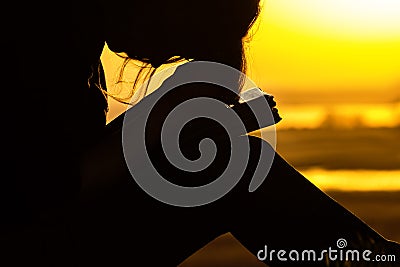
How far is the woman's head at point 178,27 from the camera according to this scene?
5.81 ft

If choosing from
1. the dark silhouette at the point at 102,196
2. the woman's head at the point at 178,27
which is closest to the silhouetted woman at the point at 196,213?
the dark silhouette at the point at 102,196

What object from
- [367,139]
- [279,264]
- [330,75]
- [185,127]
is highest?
[330,75]

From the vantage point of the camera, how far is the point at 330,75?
404 inches

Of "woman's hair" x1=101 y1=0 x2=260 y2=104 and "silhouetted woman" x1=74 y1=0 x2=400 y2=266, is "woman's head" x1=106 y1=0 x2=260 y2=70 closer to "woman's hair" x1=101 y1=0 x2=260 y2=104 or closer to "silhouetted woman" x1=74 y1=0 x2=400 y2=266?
"woman's hair" x1=101 y1=0 x2=260 y2=104

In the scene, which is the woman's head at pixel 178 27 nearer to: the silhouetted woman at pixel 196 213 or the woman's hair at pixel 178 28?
the woman's hair at pixel 178 28

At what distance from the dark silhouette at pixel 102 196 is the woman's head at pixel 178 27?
92 millimetres

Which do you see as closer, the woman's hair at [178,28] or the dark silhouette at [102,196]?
the dark silhouette at [102,196]

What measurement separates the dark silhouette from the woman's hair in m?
0.09

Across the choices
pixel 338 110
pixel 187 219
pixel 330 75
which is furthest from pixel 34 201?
pixel 330 75

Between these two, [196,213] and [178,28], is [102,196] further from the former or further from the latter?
[178,28]

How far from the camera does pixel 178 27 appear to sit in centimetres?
179

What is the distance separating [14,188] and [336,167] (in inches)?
168

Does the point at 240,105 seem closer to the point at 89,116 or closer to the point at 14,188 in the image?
the point at 89,116

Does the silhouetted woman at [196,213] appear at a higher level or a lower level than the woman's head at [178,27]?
lower
